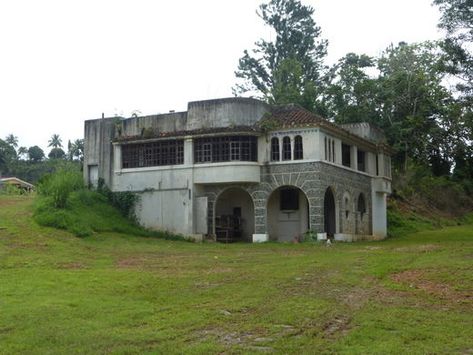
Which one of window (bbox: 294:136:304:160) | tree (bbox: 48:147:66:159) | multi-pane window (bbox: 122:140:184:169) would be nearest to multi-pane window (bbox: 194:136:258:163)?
multi-pane window (bbox: 122:140:184:169)

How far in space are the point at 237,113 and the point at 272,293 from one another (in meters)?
18.1

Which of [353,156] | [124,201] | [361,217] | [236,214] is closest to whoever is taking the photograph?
[124,201]

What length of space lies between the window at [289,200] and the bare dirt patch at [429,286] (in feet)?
50.9

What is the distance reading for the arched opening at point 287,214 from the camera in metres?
32.4

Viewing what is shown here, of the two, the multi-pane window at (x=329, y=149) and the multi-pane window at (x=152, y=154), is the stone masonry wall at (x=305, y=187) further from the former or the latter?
the multi-pane window at (x=152, y=154)

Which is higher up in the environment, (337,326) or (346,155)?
(346,155)

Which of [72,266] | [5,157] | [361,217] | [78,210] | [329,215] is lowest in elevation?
[72,266]

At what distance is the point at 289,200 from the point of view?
32750mm

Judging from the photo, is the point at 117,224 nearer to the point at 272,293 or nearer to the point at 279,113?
the point at 279,113

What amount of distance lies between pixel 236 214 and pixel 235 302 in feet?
68.9

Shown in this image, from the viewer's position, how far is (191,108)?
32156 millimetres

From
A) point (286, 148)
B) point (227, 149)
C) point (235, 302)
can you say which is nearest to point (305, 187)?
point (286, 148)

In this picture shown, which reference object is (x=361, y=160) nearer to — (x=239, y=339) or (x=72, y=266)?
(x=72, y=266)

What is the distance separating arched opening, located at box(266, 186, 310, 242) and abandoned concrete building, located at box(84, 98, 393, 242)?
5cm
